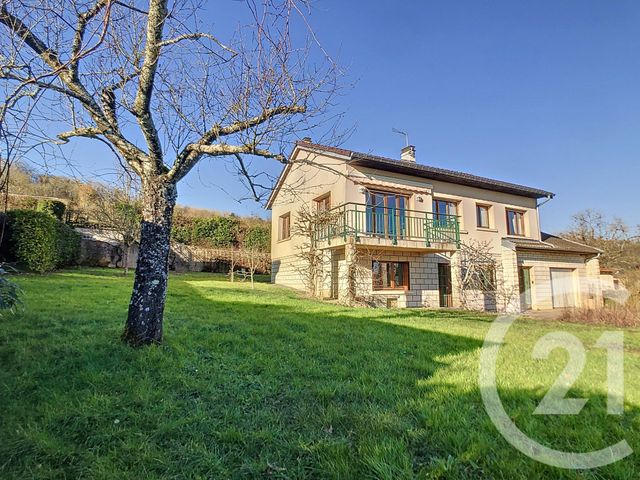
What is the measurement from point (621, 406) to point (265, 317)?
504 centimetres

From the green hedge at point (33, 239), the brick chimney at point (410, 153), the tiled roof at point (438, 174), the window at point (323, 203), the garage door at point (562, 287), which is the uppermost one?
the brick chimney at point (410, 153)

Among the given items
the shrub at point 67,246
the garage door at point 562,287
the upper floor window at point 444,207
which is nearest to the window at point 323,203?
the upper floor window at point 444,207

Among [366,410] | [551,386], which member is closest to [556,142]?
[551,386]

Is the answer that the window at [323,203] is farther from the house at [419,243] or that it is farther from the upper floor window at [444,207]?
the upper floor window at [444,207]

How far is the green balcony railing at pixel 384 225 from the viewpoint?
38.3 feet

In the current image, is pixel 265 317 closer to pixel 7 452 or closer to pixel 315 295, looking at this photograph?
pixel 7 452

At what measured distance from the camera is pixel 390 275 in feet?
42.4

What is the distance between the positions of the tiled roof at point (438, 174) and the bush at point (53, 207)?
11841 millimetres

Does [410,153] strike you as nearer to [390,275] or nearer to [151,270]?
[390,275]

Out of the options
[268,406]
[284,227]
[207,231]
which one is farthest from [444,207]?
[268,406]

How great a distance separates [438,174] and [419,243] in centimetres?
361

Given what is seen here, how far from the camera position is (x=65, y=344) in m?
3.96

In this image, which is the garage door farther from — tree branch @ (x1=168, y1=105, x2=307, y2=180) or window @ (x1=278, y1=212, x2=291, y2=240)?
tree branch @ (x1=168, y1=105, x2=307, y2=180)

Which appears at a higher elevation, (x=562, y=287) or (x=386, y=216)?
(x=386, y=216)
